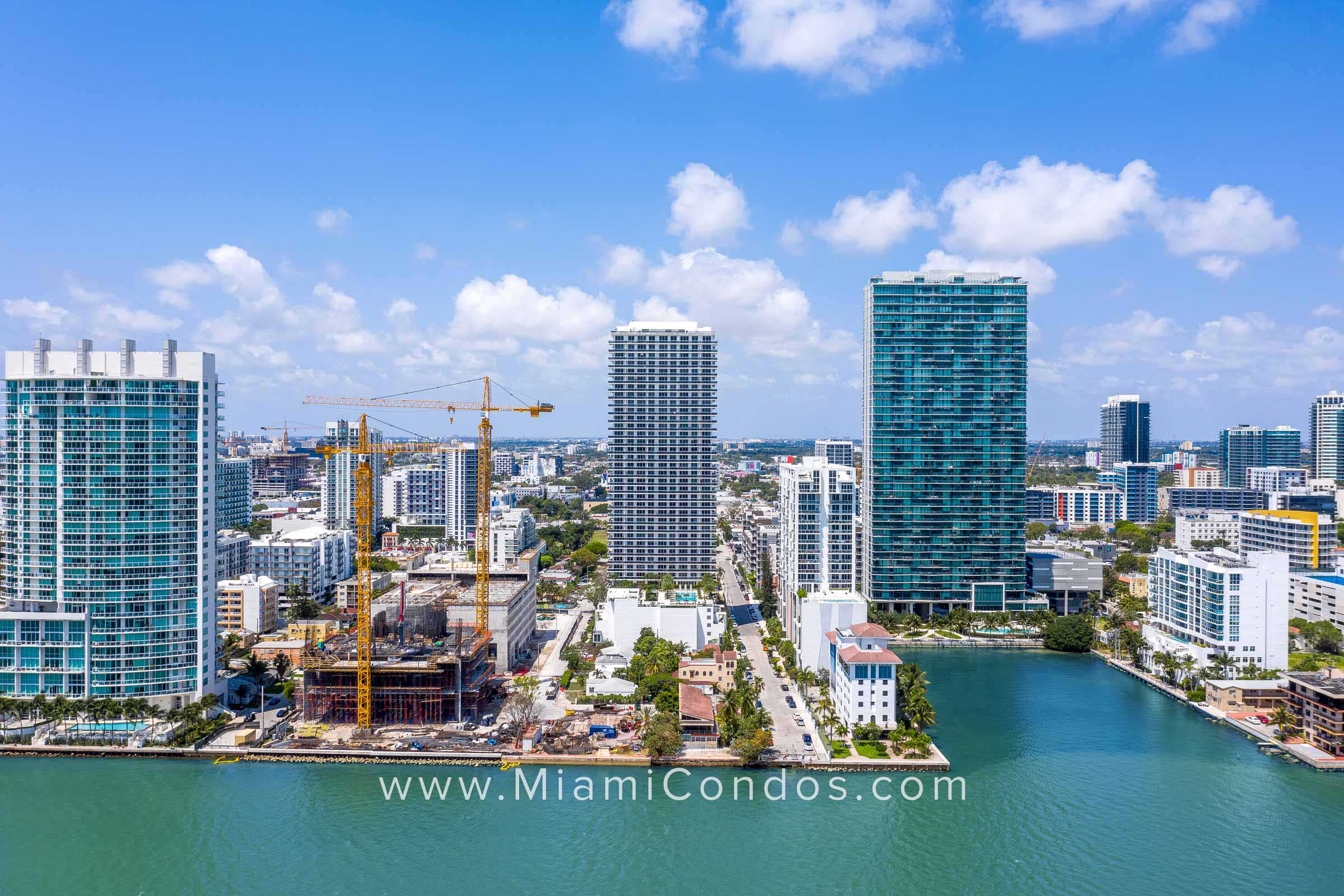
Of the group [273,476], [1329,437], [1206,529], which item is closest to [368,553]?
[1206,529]

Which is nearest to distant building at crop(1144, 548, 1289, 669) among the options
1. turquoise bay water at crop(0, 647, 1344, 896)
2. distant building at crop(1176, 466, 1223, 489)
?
turquoise bay water at crop(0, 647, 1344, 896)

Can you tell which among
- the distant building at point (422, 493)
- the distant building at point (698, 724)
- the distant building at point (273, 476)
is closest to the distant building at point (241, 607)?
the distant building at point (698, 724)

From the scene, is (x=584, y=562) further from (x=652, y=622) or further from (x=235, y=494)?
(x=235, y=494)

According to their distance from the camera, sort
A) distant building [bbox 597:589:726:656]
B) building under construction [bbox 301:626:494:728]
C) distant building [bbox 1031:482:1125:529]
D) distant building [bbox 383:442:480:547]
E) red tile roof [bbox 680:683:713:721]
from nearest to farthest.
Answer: red tile roof [bbox 680:683:713:721] → building under construction [bbox 301:626:494:728] → distant building [bbox 597:589:726:656] → distant building [bbox 383:442:480:547] → distant building [bbox 1031:482:1125:529]

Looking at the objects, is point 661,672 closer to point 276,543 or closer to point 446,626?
point 446,626

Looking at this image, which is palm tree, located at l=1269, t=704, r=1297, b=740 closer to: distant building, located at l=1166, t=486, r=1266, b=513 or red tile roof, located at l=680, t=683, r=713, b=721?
red tile roof, located at l=680, t=683, r=713, b=721

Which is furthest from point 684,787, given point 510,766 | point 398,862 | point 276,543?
point 276,543

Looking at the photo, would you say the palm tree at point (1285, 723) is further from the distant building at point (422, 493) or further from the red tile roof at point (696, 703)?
the distant building at point (422, 493)
